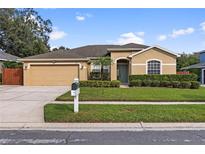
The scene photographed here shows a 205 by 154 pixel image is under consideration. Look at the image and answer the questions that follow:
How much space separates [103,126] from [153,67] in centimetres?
2069

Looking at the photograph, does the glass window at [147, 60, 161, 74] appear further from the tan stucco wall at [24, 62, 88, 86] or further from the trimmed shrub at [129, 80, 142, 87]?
the tan stucco wall at [24, 62, 88, 86]

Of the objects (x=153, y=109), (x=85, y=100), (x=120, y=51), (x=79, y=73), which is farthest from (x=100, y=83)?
(x=153, y=109)

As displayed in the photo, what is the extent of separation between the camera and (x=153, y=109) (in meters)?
11.1

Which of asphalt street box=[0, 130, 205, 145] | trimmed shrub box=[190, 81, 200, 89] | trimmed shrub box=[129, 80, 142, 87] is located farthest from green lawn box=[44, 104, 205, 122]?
trimmed shrub box=[129, 80, 142, 87]

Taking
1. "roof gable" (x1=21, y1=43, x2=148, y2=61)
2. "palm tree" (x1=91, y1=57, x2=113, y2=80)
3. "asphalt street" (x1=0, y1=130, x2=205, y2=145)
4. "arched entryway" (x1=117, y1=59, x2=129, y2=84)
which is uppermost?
"roof gable" (x1=21, y1=43, x2=148, y2=61)

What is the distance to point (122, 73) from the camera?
3228cm

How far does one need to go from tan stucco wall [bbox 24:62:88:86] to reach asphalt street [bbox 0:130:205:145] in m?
20.6

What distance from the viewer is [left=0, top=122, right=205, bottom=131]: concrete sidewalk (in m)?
8.47

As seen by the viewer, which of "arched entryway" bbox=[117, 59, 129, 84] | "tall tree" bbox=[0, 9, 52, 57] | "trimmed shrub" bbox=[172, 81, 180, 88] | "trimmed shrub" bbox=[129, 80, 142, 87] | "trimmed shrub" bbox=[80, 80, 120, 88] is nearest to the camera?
"trimmed shrub" bbox=[80, 80, 120, 88]

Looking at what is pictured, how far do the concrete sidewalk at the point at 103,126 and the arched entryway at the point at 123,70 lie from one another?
22930 mm

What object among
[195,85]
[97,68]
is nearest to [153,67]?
[195,85]

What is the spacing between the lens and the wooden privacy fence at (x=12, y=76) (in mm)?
29906

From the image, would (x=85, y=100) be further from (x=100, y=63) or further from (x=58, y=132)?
(x=100, y=63)
